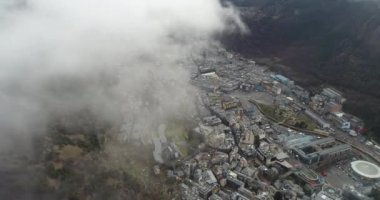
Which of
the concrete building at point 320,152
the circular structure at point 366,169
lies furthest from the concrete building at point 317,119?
the circular structure at point 366,169

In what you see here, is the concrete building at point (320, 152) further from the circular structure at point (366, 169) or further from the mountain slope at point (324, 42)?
the mountain slope at point (324, 42)

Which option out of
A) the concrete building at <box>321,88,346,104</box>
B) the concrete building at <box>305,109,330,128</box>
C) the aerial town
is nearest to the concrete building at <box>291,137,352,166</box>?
the aerial town

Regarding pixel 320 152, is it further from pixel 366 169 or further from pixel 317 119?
pixel 317 119

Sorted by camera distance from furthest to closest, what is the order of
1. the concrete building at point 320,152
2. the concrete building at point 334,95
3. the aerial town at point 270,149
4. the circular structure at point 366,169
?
1. the concrete building at point 334,95
2. the concrete building at point 320,152
3. the circular structure at point 366,169
4. the aerial town at point 270,149

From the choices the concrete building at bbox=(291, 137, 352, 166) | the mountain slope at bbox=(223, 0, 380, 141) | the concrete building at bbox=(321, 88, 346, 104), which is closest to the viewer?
the concrete building at bbox=(291, 137, 352, 166)

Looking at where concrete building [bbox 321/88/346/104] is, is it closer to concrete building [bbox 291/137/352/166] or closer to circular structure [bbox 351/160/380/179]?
concrete building [bbox 291/137/352/166]
